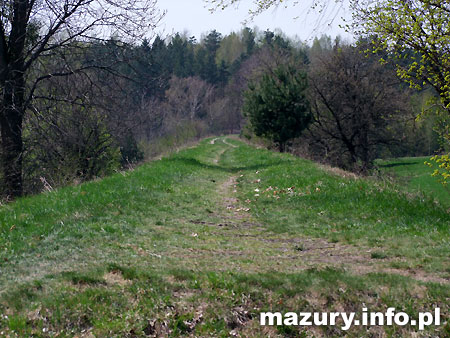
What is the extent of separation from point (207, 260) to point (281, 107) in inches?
891

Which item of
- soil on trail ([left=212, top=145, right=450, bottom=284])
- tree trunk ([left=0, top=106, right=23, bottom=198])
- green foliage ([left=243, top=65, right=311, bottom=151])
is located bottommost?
soil on trail ([left=212, top=145, right=450, bottom=284])

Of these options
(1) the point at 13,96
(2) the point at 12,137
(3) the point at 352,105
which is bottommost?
(2) the point at 12,137

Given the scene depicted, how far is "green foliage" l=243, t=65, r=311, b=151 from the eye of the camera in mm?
28234

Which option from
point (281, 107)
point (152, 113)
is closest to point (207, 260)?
point (281, 107)

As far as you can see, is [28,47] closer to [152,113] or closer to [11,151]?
[11,151]

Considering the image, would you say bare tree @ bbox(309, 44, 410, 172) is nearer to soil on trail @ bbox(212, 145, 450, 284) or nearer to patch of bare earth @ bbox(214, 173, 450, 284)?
soil on trail @ bbox(212, 145, 450, 284)

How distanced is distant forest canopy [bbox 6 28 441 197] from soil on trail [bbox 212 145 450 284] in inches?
201

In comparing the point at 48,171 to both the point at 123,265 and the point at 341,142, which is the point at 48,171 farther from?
the point at 341,142

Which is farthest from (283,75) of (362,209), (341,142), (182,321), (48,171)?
(182,321)

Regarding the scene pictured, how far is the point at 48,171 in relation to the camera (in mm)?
18594

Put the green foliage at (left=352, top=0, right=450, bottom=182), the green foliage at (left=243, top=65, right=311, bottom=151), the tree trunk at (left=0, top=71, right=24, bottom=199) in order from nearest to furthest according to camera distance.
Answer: the green foliage at (left=352, top=0, right=450, bottom=182) < the tree trunk at (left=0, top=71, right=24, bottom=199) < the green foliage at (left=243, top=65, right=311, bottom=151)

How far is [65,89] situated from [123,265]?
10793mm

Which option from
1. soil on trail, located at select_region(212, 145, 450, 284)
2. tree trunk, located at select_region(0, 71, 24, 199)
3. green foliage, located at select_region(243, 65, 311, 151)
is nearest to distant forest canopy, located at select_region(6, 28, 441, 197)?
tree trunk, located at select_region(0, 71, 24, 199)

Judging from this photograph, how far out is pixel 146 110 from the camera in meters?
31.2
